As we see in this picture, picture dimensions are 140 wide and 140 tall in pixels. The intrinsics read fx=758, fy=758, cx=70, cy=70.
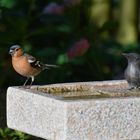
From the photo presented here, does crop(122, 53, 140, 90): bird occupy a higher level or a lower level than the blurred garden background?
higher

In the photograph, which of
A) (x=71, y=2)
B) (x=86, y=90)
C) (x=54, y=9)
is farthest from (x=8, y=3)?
(x=86, y=90)

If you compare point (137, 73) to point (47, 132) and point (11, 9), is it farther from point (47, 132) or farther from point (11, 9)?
point (11, 9)

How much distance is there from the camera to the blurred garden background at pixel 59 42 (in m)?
8.70

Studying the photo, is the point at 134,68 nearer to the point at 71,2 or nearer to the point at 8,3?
the point at 8,3

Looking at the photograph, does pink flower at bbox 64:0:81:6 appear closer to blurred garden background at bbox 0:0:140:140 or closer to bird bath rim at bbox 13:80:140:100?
blurred garden background at bbox 0:0:140:140

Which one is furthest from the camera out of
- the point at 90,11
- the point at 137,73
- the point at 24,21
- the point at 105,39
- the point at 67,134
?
the point at 90,11

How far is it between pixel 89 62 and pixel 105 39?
1.39 meters

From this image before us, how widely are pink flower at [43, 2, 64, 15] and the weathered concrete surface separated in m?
4.37

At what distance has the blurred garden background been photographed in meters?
8.70

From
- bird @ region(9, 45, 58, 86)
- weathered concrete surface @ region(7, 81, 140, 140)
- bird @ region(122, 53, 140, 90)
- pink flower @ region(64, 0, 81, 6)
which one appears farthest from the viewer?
pink flower @ region(64, 0, 81, 6)

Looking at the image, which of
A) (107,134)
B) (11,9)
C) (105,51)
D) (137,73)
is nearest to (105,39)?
(105,51)

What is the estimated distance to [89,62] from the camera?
905 cm

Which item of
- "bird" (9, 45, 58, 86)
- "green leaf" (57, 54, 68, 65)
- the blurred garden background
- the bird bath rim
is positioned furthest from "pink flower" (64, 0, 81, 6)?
the bird bath rim

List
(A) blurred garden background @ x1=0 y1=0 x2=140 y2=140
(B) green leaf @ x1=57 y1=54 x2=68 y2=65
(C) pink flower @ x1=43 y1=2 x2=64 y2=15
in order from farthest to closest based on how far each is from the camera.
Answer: (C) pink flower @ x1=43 y1=2 x2=64 y2=15, (B) green leaf @ x1=57 y1=54 x2=68 y2=65, (A) blurred garden background @ x1=0 y1=0 x2=140 y2=140
